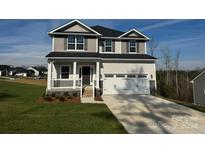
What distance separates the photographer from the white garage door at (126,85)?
1808cm

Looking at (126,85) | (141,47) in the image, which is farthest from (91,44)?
(141,47)

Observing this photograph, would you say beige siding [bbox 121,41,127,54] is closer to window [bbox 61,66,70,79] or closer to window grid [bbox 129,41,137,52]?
window grid [bbox 129,41,137,52]

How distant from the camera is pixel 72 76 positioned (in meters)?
18.1

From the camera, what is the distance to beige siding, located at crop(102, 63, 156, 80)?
19.5 meters

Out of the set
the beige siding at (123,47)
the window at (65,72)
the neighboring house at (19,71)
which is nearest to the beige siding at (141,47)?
the beige siding at (123,47)

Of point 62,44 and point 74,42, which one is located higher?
point 74,42

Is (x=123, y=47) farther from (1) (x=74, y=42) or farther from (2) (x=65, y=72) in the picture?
(2) (x=65, y=72)

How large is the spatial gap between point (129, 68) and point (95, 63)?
3.76 metres

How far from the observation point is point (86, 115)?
30.5 ft

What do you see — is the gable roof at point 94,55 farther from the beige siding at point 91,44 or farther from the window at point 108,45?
the window at point 108,45

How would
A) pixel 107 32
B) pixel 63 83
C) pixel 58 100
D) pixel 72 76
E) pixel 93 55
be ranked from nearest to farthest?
pixel 58 100, pixel 63 83, pixel 93 55, pixel 72 76, pixel 107 32

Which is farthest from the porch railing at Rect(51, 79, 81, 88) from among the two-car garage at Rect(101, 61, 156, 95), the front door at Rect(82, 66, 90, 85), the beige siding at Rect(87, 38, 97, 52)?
the beige siding at Rect(87, 38, 97, 52)
